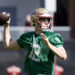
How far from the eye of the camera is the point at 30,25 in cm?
1218

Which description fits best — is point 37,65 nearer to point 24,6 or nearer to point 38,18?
point 38,18

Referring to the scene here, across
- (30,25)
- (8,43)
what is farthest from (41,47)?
(30,25)

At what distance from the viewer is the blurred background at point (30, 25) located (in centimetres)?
998

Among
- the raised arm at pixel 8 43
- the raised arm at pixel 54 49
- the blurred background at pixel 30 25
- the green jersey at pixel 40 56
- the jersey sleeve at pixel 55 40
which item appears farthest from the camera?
the blurred background at pixel 30 25

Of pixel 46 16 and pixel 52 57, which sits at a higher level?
pixel 46 16

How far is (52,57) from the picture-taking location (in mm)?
5777

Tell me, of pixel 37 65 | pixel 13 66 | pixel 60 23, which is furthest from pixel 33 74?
pixel 60 23

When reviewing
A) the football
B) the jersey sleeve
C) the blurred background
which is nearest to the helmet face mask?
the jersey sleeve

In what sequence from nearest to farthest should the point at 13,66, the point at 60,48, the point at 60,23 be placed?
the point at 60,48 < the point at 13,66 < the point at 60,23

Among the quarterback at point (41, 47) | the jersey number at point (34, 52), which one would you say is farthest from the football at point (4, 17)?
the jersey number at point (34, 52)

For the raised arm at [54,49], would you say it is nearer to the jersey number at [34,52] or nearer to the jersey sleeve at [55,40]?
the jersey sleeve at [55,40]

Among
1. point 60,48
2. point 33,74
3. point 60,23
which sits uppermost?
point 60,48

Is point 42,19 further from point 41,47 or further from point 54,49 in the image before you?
point 54,49

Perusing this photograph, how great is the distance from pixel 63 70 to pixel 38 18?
4.39m
